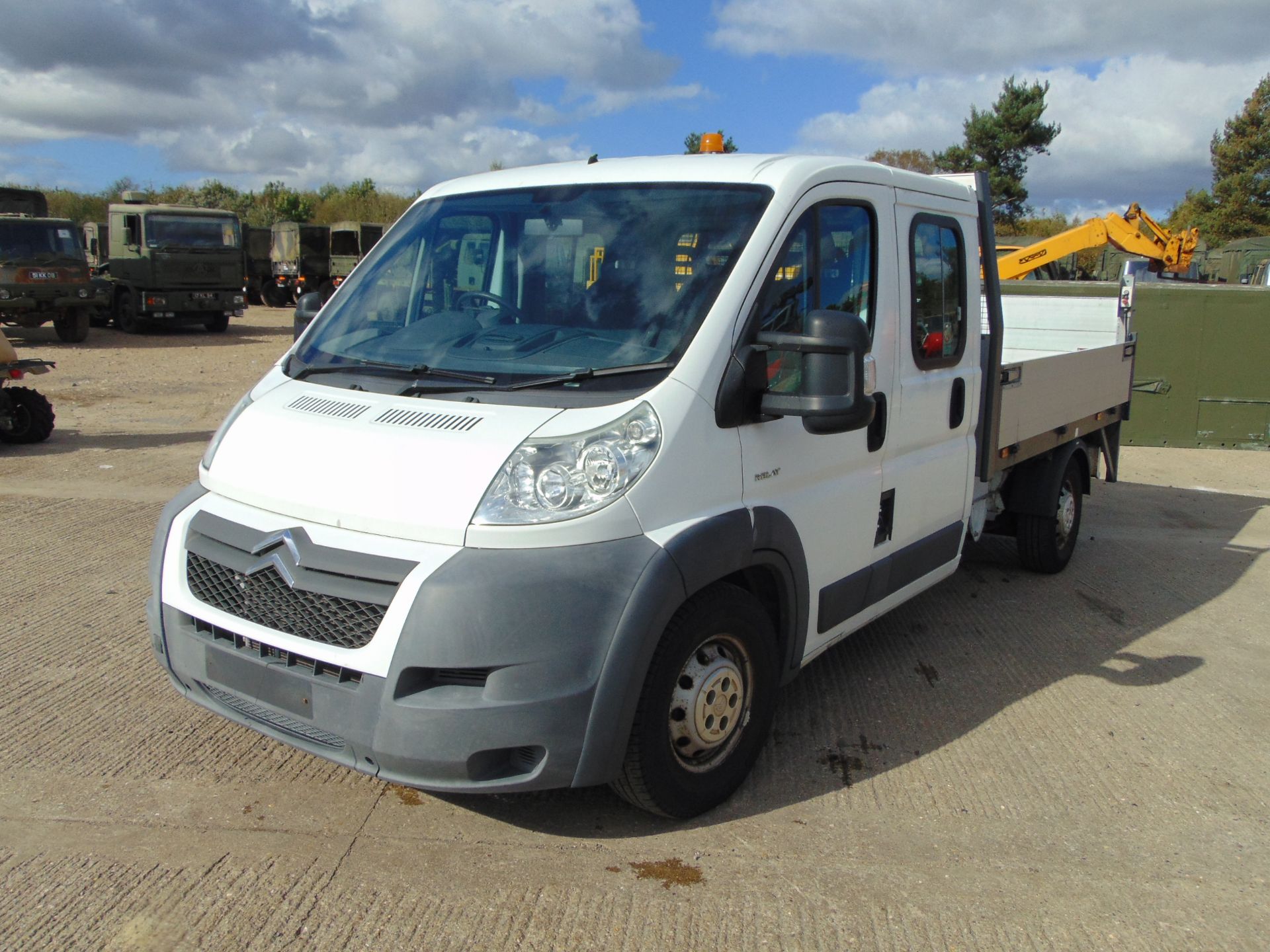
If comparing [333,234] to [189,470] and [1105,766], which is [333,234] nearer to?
[189,470]

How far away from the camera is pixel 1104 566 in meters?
6.73

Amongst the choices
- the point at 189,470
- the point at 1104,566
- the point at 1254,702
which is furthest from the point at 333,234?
the point at 1254,702

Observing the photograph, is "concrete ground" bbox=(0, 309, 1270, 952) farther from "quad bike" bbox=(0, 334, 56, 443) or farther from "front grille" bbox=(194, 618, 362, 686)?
"quad bike" bbox=(0, 334, 56, 443)

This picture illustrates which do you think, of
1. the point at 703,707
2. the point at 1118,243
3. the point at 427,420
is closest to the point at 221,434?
the point at 427,420

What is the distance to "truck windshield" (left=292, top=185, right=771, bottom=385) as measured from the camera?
3305 millimetres

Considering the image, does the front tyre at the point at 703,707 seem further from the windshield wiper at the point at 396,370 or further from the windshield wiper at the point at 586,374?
the windshield wiper at the point at 396,370

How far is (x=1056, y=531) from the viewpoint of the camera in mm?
6301

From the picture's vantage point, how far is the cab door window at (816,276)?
3.41m

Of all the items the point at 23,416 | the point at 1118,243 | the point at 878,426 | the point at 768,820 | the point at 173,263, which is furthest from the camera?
the point at 173,263

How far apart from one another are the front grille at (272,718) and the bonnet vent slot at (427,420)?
0.90 metres

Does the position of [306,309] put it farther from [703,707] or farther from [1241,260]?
[1241,260]

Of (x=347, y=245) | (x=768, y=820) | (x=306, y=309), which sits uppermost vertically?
(x=347, y=245)

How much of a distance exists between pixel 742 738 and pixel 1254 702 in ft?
8.52

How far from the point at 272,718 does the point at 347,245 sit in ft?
94.6
